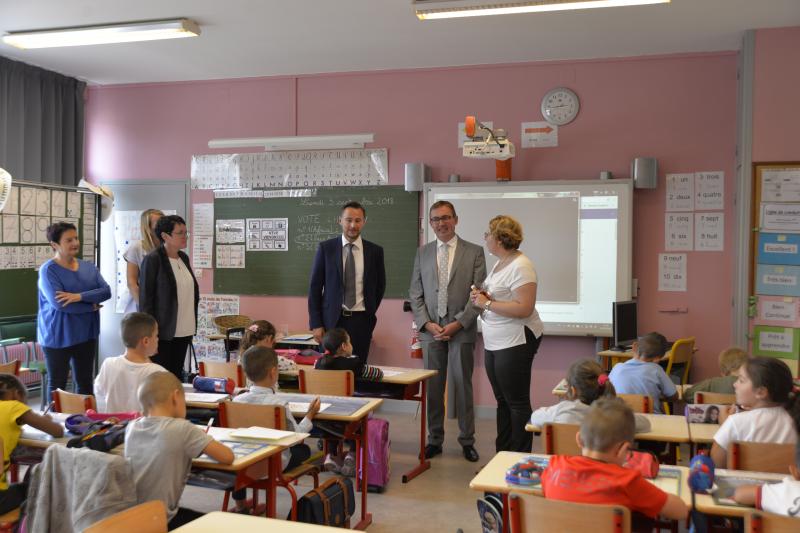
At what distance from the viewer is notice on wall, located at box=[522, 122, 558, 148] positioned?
21.4 ft

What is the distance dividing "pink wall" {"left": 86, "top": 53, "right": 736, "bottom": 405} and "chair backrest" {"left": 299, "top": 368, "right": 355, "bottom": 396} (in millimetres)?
2700

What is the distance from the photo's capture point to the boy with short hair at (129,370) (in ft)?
11.7

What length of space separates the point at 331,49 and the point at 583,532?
16.3 ft

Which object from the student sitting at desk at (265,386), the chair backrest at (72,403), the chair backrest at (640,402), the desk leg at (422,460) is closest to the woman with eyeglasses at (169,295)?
the chair backrest at (72,403)

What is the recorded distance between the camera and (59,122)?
739 centimetres

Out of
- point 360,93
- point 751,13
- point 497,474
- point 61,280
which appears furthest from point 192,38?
point 497,474

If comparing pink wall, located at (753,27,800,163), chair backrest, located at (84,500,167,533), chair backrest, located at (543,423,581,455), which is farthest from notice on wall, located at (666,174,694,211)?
chair backrest, located at (84,500,167,533)

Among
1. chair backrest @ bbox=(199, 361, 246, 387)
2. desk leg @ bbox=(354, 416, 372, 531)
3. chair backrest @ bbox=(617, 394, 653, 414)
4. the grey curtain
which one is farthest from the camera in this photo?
the grey curtain

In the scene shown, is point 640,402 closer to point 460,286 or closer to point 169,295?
point 460,286

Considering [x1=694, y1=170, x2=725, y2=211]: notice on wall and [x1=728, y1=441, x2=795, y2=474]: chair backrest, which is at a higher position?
[x1=694, y1=170, x2=725, y2=211]: notice on wall

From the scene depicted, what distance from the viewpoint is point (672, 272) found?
630 centimetres

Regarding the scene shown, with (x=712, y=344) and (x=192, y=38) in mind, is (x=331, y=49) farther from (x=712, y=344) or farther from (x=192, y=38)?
(x=712, y=344)

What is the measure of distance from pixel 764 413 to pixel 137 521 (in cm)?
226

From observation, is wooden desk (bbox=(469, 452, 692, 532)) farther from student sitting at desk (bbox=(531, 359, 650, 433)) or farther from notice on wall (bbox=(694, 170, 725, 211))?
notice on wall (bbox=(694, 170, 725, 211))
